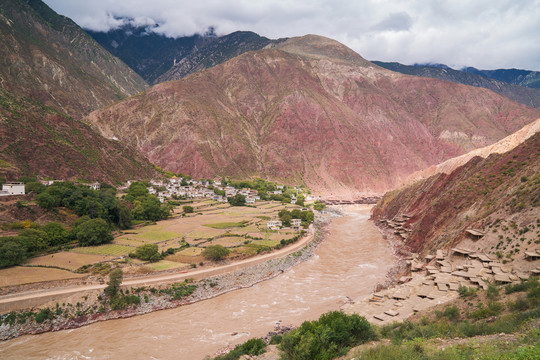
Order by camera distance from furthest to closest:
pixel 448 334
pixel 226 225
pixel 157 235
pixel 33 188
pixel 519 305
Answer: pixel 226 225 < pixel 157 235 < pixel 33 188 < pixel 519 305 < pixel 448 334

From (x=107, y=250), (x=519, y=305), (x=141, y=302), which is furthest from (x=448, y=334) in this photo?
(x=107, y=250)

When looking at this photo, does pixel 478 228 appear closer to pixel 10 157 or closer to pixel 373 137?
pixel 10 157

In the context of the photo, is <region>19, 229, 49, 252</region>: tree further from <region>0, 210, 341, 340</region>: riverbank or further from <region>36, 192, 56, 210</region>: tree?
<region>0, 210, 341, 340</region>: riverbank

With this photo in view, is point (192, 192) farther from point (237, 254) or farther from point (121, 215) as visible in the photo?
point (237, 254)

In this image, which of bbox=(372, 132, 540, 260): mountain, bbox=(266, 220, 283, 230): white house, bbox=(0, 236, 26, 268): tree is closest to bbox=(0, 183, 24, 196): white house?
bbox=(0, 236, 26, 268): tree

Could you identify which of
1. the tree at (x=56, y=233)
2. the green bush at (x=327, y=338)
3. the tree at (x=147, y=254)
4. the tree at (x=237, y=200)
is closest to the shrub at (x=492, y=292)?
the green bush at (x=327, y=338)

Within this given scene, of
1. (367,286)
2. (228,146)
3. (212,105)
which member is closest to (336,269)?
(367,286)
